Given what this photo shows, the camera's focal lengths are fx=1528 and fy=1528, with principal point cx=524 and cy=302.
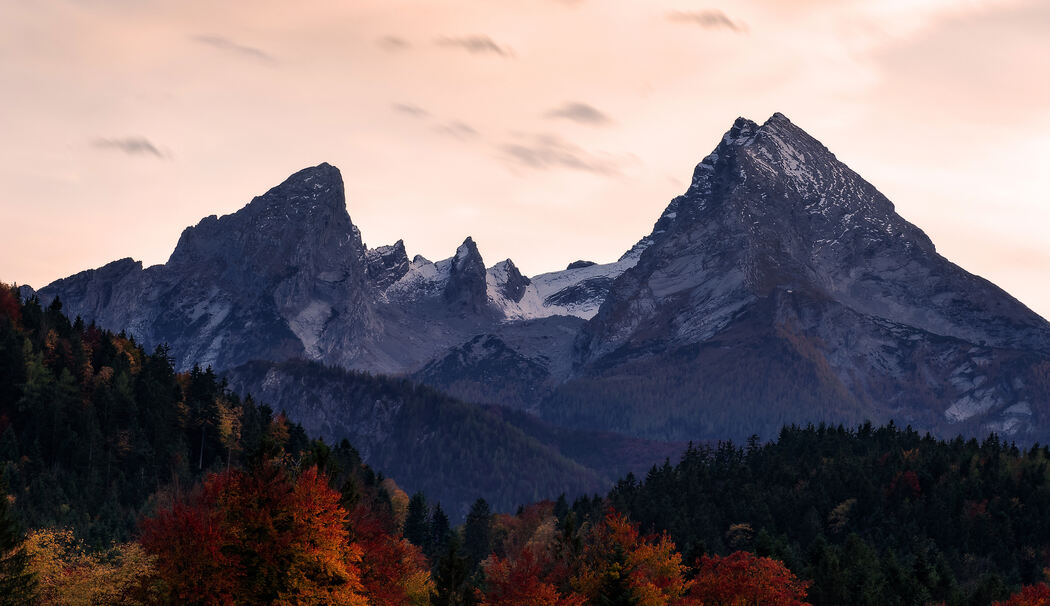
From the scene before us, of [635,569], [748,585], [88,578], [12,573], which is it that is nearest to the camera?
[12,573]

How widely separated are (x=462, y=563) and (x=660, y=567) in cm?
3280

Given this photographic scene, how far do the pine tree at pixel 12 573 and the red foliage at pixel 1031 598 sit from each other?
102 meters

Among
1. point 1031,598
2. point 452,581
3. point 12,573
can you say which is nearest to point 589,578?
point 452,581

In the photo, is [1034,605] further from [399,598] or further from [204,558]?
[204,558]

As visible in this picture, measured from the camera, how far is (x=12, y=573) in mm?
114250

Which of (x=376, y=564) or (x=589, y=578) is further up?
(x=376, y=564)

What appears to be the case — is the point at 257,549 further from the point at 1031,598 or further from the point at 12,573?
the point at 1031,598

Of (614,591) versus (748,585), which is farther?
(748,585)

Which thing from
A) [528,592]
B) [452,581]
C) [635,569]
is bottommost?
[528,592]

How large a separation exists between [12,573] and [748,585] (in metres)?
71.8

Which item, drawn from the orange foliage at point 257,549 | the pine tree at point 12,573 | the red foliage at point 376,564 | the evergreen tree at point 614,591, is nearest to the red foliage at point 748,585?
the evergreen tree at point 614,591

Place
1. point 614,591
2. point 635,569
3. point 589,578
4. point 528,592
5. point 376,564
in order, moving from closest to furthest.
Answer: point 376,564 < point 614,591 < point 528,592 < point 589,578 < point 635,569

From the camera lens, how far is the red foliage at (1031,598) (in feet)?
538

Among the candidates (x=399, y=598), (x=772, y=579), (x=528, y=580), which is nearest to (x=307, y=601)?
(x=399, y=598)
